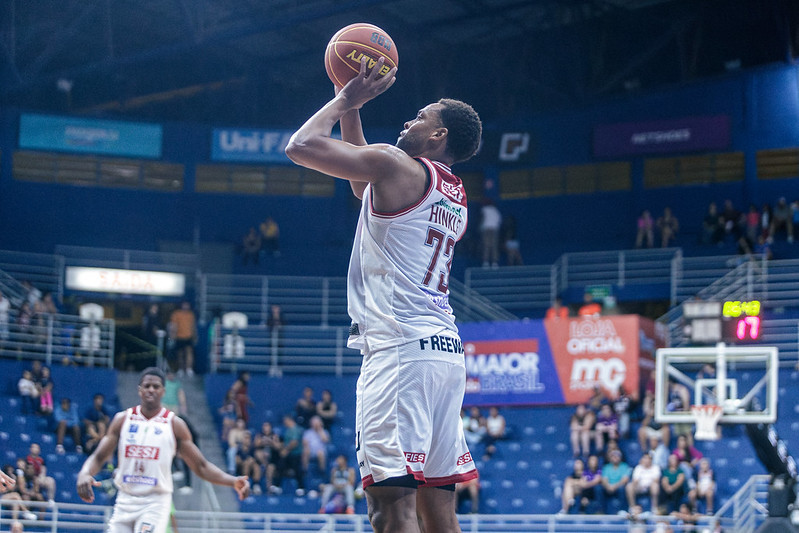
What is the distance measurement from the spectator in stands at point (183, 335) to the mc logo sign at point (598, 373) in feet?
29.6

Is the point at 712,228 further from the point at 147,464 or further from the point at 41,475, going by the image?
the point at 147,464

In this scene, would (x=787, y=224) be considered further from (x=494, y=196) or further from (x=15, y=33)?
(x=15, y=33)

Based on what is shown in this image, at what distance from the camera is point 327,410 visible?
2142 cm

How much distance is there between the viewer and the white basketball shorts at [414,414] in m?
4.65

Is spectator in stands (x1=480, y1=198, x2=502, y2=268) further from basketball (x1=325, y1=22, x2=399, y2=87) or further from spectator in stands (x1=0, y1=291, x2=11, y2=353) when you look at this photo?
basketball (x1=325, y1=22, x2=399, y2=87)

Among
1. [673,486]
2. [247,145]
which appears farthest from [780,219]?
[247,145]

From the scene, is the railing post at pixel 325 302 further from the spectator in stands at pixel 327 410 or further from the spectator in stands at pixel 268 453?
the spectator in stands at pixel 268 453

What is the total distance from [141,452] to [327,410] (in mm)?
13235

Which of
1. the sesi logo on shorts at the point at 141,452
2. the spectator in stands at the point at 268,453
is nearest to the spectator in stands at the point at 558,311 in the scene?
the spectator in stands at the point at 268,453

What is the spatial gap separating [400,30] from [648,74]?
6.99 meters

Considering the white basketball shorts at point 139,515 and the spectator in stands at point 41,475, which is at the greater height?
the white basketball shorts at point 139,515

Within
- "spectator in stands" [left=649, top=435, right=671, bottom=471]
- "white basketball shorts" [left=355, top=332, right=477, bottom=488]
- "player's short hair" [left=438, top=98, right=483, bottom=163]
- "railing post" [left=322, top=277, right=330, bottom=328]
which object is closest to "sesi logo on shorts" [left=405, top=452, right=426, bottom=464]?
"white basketball shorts" [left=355, top=332, right=477, bottom=488]

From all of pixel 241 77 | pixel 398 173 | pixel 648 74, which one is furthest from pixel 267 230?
pixel 398 173

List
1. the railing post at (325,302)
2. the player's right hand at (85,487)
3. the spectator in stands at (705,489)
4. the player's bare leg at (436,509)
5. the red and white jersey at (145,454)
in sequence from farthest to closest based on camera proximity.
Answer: the railing post at (325,302)
the spectator in stands at (705,489)
the red and white jersey at (145,454)
the player's right hand at (85,487)
the player's bare leg at (436,509)
